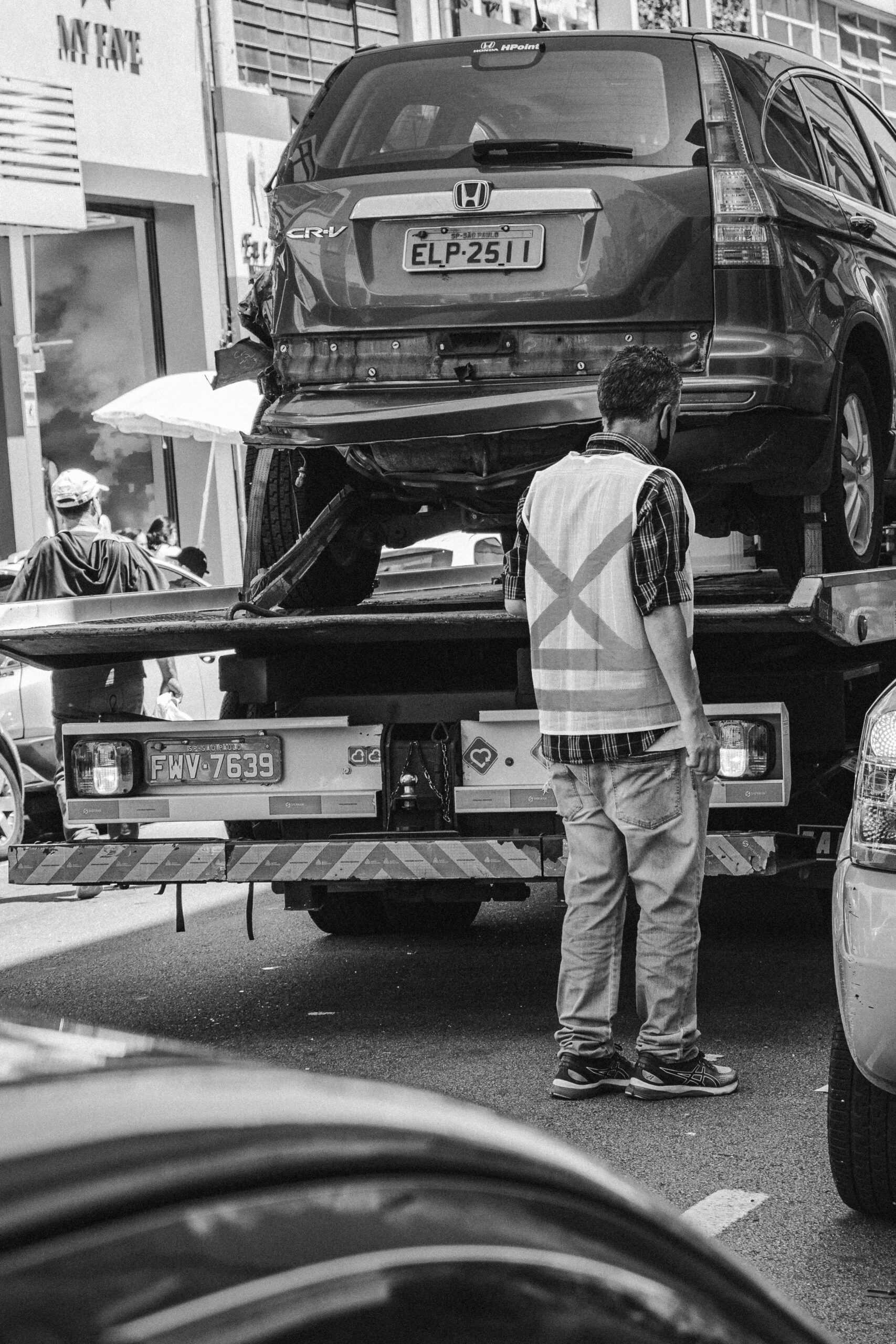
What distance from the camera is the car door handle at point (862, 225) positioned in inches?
260

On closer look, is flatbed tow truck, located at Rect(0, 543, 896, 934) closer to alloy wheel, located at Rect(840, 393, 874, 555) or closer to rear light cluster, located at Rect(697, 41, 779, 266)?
alloy wheel, located at Rect(840, 393, 874, 555)

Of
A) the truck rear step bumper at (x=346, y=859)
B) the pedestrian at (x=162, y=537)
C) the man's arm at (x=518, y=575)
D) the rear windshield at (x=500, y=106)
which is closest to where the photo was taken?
the man's arm at (x=518, y=575)

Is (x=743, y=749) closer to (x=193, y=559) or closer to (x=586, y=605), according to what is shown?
(x=586, y=605)

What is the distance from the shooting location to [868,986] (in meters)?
3.57

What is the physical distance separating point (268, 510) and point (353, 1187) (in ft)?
18.7

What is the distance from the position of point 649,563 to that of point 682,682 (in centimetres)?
30

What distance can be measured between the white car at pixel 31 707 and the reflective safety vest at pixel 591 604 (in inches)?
208

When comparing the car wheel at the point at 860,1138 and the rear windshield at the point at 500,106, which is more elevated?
the rear windshield at the point at 500,106

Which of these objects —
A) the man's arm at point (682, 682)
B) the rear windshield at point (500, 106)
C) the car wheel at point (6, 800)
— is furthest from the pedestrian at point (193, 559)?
the man's arm at point (682, 682)

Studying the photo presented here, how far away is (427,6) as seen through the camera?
25.2 m

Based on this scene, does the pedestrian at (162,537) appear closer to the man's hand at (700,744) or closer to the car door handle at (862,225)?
the car door handle at (862,225)

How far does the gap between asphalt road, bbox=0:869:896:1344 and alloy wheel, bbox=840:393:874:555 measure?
1.43m

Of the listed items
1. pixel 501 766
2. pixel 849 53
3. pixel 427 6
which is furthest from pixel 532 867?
pixel 849 53

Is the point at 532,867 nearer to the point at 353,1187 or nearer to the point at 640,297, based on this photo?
the point at 640,297
